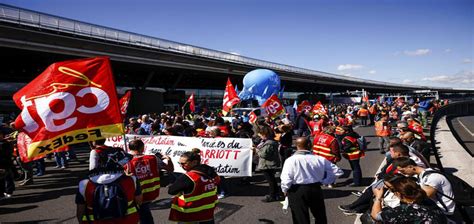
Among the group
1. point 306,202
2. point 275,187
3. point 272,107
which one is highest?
point 272,107

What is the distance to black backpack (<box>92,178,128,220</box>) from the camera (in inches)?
120

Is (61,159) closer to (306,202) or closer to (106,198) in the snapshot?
(106,198)

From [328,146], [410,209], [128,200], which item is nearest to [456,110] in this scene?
[410,209]

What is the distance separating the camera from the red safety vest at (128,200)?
121 inches

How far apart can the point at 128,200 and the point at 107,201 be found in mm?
220

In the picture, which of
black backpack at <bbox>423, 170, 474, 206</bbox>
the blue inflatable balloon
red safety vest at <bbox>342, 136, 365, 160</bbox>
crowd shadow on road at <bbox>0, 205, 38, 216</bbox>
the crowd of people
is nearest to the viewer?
the crowd of people

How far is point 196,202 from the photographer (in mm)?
3715

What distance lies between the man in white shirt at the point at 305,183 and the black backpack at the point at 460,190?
120 centimetres

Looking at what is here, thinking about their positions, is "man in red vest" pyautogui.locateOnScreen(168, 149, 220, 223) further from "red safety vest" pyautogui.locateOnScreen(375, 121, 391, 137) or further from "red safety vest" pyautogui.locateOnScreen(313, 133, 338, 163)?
"red safety vest" pyautogui.locateOnScreen(375, 121, 391, 137)

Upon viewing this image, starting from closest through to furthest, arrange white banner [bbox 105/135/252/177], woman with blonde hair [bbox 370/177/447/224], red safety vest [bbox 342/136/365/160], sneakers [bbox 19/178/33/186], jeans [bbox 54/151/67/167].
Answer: woman with blonde hair [bbox 370/177/447/224], white banner [bbox 105/135/252/177], red safety vest [bbox 342/136/365/160], sneakers [bbox 19/178/33/186], jeans [bbox 54/151/67/167]

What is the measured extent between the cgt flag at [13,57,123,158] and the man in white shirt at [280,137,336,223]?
2.30 m

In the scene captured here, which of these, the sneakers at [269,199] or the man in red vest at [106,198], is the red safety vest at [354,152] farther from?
the man in red vest at [106,198]

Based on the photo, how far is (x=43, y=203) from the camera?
269 inches

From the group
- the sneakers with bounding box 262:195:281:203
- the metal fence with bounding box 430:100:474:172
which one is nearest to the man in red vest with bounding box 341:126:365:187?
the sneakers with bounding box 262:195:281:203
